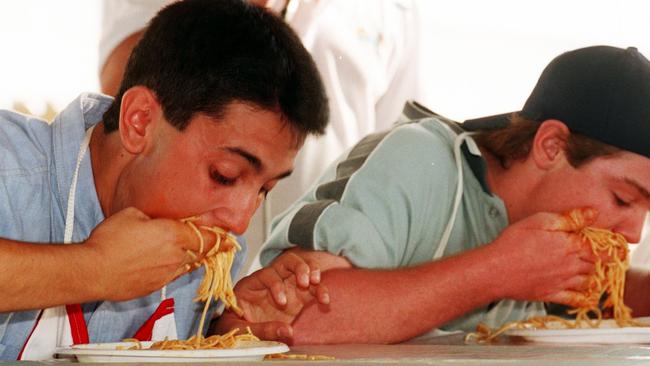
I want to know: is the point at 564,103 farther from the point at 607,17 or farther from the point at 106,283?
the point at 106,283

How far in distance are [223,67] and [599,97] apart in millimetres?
932

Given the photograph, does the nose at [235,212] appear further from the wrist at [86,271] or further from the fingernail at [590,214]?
the fingernail at [590,214]

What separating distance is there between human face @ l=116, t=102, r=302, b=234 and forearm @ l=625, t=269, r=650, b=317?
3.52ft

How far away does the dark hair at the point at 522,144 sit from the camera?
207 cm

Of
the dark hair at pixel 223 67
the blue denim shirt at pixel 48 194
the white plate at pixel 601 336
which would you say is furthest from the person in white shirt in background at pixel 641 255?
the blue denim shirt at pixel 48 194

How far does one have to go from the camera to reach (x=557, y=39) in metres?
2.71

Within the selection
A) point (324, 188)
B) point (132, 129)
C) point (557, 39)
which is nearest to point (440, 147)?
point (324, 188)

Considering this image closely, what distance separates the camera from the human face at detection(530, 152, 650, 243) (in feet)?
6.64

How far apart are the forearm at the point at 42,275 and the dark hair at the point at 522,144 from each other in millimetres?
1236

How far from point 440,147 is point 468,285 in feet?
1.17

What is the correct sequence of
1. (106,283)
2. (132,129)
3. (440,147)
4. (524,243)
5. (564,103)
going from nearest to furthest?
(106,283) → (132,129) → (524,243) → (440,147) → (564,103)

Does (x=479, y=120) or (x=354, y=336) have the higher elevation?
(x=479, y=120)

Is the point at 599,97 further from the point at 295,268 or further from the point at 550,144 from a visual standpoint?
the point at 295,268

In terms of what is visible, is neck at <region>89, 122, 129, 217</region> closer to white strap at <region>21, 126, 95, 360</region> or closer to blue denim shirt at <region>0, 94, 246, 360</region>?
blue denim shirt at <region>0, 94, 246, 360</region>
